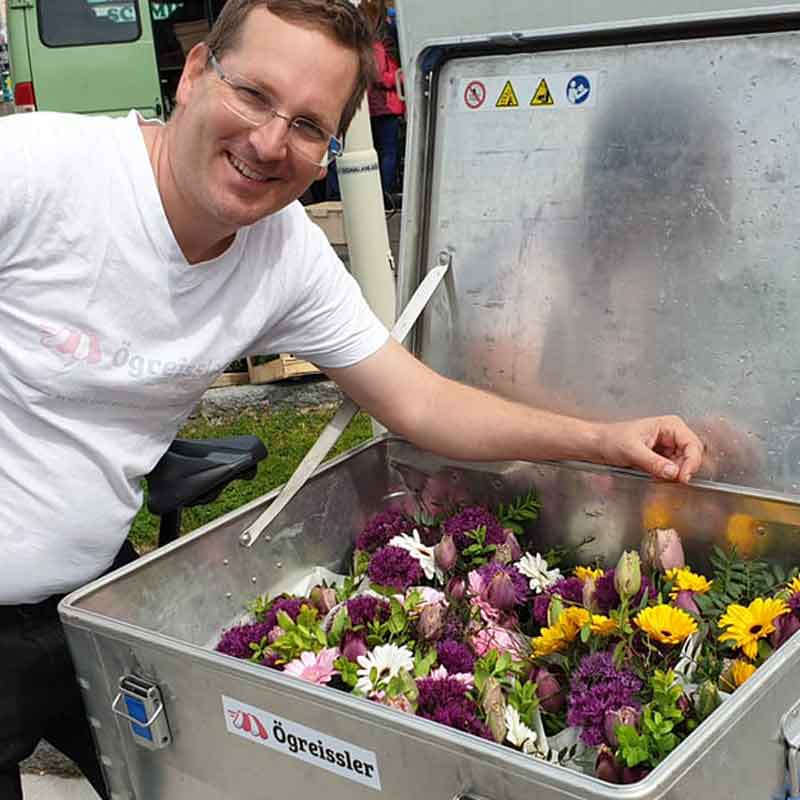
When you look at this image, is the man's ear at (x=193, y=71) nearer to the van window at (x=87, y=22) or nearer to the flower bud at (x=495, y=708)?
the flower bud at (x=495, y=708)

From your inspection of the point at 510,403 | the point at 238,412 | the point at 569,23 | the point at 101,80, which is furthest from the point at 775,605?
the point at 101,80

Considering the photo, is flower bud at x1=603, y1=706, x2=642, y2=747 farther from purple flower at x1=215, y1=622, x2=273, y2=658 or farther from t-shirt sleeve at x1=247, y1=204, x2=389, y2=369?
t-shirt sleeve at x1=247, y1=204, x2=389, y2=369

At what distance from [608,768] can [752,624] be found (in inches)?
12.8

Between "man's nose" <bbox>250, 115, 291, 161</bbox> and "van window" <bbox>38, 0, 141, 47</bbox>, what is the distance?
6.71 meters

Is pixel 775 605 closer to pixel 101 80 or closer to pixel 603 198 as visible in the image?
pixel 603 198

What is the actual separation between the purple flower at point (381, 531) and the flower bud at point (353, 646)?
1.19 ft

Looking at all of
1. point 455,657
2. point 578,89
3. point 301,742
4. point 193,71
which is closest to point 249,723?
point 301,742

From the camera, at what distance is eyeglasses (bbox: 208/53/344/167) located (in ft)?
4.70

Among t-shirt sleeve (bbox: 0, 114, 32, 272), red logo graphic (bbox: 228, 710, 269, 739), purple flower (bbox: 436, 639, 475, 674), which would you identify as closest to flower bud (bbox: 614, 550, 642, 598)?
purple flower (bbox: 436, 639, 475, 674)

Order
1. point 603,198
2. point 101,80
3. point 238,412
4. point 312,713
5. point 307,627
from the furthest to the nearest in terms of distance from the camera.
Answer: point 101,80
point 238,412
point 603,198
point 307,627
point 312,713

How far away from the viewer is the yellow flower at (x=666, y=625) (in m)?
1.40

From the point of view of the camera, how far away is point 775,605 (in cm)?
142

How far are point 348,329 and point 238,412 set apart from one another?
319cm

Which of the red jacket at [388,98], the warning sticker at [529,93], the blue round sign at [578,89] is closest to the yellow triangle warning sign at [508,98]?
the warning sticker at [529,93]
